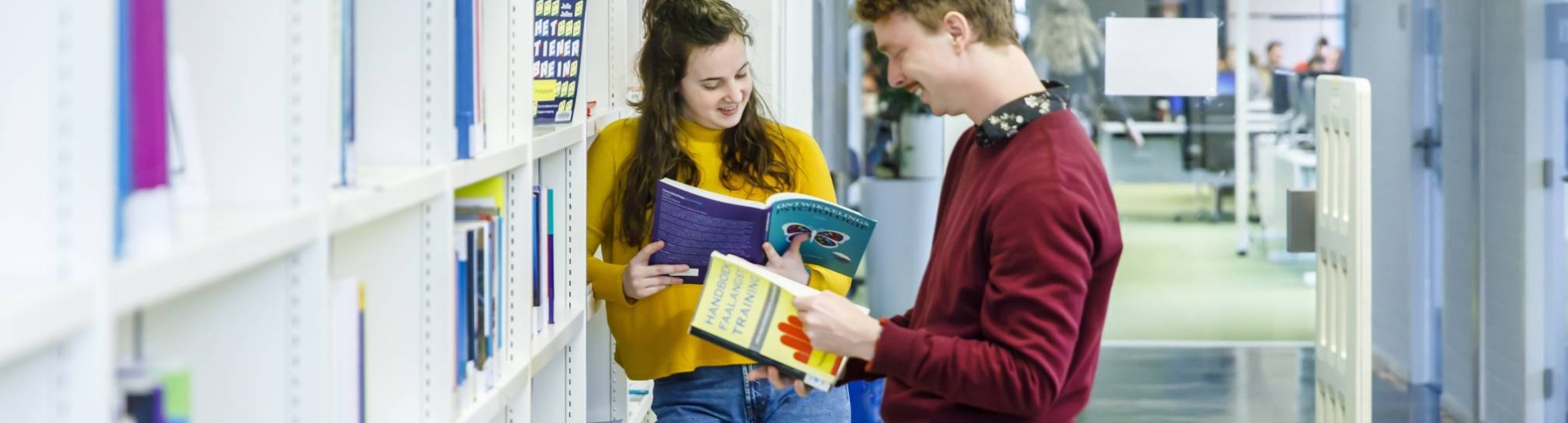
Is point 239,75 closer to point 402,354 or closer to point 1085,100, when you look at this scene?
point 402,354

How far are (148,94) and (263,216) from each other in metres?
0.20

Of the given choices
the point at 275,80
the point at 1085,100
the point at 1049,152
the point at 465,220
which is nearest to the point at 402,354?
the point at 465,220

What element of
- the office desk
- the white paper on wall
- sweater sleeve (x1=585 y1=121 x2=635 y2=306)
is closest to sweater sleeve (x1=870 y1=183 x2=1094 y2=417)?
sweater sleeve (x1=585 y1=121 x2=635 y2=306)

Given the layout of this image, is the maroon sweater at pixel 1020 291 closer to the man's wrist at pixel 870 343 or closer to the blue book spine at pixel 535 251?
the man's wrist at pixel 870 343

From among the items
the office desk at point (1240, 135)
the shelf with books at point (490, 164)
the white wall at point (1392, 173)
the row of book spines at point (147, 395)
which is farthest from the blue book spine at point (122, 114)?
the white wall at point (1392, 173)

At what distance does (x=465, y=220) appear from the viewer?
6.31 ft

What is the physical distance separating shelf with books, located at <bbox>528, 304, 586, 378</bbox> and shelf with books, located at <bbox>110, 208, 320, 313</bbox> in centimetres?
98

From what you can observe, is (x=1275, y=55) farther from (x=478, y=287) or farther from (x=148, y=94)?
(x=148, y=94)

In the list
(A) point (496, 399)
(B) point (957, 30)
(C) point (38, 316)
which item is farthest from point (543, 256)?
(C) point (38, 316)

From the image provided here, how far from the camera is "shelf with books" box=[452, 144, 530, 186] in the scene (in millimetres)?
1729

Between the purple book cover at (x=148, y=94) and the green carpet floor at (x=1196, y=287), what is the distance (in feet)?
15.8

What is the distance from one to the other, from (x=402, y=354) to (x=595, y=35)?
1462 millimetres

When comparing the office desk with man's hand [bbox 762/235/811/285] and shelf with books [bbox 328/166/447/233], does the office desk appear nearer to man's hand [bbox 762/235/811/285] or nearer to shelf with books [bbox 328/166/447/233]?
man's hand [bbox 762/235/811/285]

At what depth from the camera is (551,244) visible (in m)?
2.44
